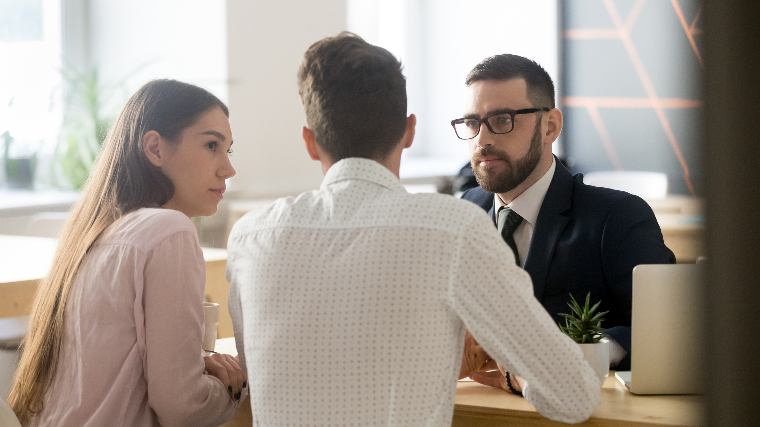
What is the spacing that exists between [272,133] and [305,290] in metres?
4.24

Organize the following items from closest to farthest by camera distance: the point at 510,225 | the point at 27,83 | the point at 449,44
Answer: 1. the point at 510,225
2. the point at 27,83
3. the point at 449,44

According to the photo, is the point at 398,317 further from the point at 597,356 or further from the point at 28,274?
the point at 28,274

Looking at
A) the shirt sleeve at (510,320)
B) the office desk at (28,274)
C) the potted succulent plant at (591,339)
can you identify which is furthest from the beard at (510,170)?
the office desk at (28,274)

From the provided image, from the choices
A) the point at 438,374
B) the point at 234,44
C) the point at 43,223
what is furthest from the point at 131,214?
the point at 234,44

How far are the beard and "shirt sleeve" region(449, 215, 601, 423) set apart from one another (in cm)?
109

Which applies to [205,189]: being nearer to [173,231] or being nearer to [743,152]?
[173,231]

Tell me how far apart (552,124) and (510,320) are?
4.22 ft

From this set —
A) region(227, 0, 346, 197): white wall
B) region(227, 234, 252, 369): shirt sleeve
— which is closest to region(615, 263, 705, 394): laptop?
region(227, 234, 252, 369): shirt sleeve

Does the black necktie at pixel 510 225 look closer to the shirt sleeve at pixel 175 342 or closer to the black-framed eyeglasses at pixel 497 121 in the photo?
the black-framed eyeglasses at pixel 497 121

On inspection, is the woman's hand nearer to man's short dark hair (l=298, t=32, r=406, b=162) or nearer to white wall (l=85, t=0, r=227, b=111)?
man's short dark hair (l=298, t=32, r=406, b=162)

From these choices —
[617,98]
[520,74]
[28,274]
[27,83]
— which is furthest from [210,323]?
[617,98]

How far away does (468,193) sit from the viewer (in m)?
2.71

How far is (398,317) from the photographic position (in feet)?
4.15

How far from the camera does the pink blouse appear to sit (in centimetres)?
169
